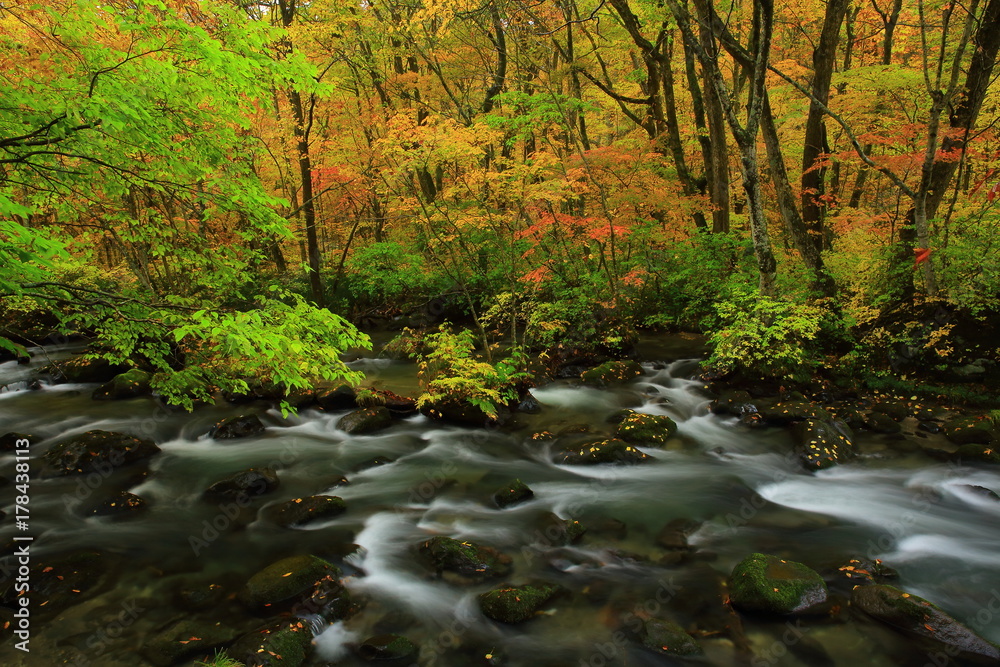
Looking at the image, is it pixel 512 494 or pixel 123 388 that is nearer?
pixel 512 494

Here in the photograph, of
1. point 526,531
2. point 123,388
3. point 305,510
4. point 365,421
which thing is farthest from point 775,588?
point 123,388

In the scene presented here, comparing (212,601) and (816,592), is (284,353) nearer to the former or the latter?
(212,601)

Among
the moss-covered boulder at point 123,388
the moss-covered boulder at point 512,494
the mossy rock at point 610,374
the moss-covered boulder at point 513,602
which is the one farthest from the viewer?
the mossy rock at point 610,374

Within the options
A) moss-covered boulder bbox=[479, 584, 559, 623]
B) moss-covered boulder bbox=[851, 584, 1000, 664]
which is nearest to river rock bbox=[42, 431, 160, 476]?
moss-covered boulder bbox=[479, 584, 559, 623]

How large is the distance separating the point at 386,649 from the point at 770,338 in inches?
339

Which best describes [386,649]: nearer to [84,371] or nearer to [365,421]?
[365,421]

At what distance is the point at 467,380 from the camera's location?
9344 millimetres

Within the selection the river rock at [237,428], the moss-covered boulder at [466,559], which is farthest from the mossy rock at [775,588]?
the river rock at [237,428]

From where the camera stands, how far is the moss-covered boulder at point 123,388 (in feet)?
35.6

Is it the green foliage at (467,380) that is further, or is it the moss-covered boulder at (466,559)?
the green foliage at (467,380)

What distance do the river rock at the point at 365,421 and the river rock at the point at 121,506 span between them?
10.7 feet

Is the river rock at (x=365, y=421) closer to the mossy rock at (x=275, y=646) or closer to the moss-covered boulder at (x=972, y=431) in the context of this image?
the mossy rock at (x=275, y=646)

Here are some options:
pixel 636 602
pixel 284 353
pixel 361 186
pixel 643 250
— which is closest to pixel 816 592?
pixel 636 602

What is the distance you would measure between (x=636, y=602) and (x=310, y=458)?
18.2 ft
